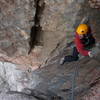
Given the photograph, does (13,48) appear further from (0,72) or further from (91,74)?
(91,74)

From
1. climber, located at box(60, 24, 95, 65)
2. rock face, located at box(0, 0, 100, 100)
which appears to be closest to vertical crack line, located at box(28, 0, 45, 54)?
rock face, located at box(0, 0, 100, 100)

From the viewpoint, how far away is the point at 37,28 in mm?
5891

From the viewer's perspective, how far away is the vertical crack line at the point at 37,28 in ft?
18.4

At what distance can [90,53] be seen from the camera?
4.46 meters

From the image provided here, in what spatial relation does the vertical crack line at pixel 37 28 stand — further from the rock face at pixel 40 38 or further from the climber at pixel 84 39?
the climber at pixel 84 39

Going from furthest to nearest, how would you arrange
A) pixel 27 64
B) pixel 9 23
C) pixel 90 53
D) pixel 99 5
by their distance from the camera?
pixel 27 64 → pixel 9 23 → pixel 99 5 → pixel 90 53

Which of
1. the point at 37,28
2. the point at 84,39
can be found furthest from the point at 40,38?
the point at 84,39

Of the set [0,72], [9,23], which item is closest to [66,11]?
[9,23]

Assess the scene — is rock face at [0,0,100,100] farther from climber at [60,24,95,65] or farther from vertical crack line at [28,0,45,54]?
climber at [60,24,95,65]

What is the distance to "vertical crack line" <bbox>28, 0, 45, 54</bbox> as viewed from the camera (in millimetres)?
5595

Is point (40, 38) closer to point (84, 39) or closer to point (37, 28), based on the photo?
point (37, 28)

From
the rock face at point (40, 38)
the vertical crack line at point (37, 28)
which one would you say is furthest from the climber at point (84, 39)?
the vertical crack line at point (37, 28)

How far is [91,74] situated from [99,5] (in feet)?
4.44

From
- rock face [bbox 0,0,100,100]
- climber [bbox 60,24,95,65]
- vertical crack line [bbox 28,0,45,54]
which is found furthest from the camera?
vertical crack line [bbox 28,0,45,54]
